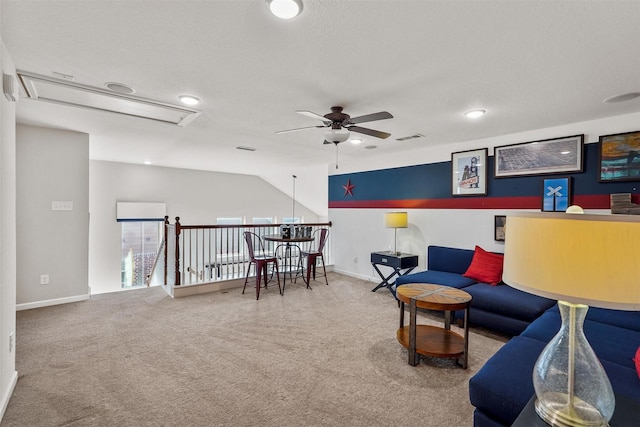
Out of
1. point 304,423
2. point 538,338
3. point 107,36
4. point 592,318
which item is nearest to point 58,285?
point 107,36

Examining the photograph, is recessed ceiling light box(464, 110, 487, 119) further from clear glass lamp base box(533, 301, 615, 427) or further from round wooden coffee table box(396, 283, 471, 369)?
clear glass lamp base box(533, 301, 615, 427)

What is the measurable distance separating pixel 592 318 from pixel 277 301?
3.53 meters

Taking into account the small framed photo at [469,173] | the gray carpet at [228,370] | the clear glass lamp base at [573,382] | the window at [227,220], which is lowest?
the gray carpet at [228,370]

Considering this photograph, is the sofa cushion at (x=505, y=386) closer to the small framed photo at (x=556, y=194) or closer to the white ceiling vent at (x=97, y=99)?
the small framed photo at (x=556, y=194)

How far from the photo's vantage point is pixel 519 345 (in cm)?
192

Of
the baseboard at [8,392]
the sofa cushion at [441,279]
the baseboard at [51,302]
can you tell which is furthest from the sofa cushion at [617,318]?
the baseboard at [51,302]

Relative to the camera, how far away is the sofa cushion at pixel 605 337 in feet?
5.92

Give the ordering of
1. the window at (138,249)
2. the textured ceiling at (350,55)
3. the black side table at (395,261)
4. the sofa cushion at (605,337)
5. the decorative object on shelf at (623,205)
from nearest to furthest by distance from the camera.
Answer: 1. the textured ceiling at (350,55)
2. the sofa cushion at (605,337)
3. the decorative object on shelf at (623,205)
4. the black side table at (395,261)
5. the window at (138,249)

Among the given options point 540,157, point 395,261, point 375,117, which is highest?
point 375,117

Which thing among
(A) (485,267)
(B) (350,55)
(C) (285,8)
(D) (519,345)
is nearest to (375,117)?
(B) (350,55)

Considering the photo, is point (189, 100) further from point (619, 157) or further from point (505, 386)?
point (619, 157)

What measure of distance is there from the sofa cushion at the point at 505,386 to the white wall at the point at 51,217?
515 centimetres

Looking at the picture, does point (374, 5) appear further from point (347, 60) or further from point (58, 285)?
point (58, 285)

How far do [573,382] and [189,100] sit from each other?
3.35 m
